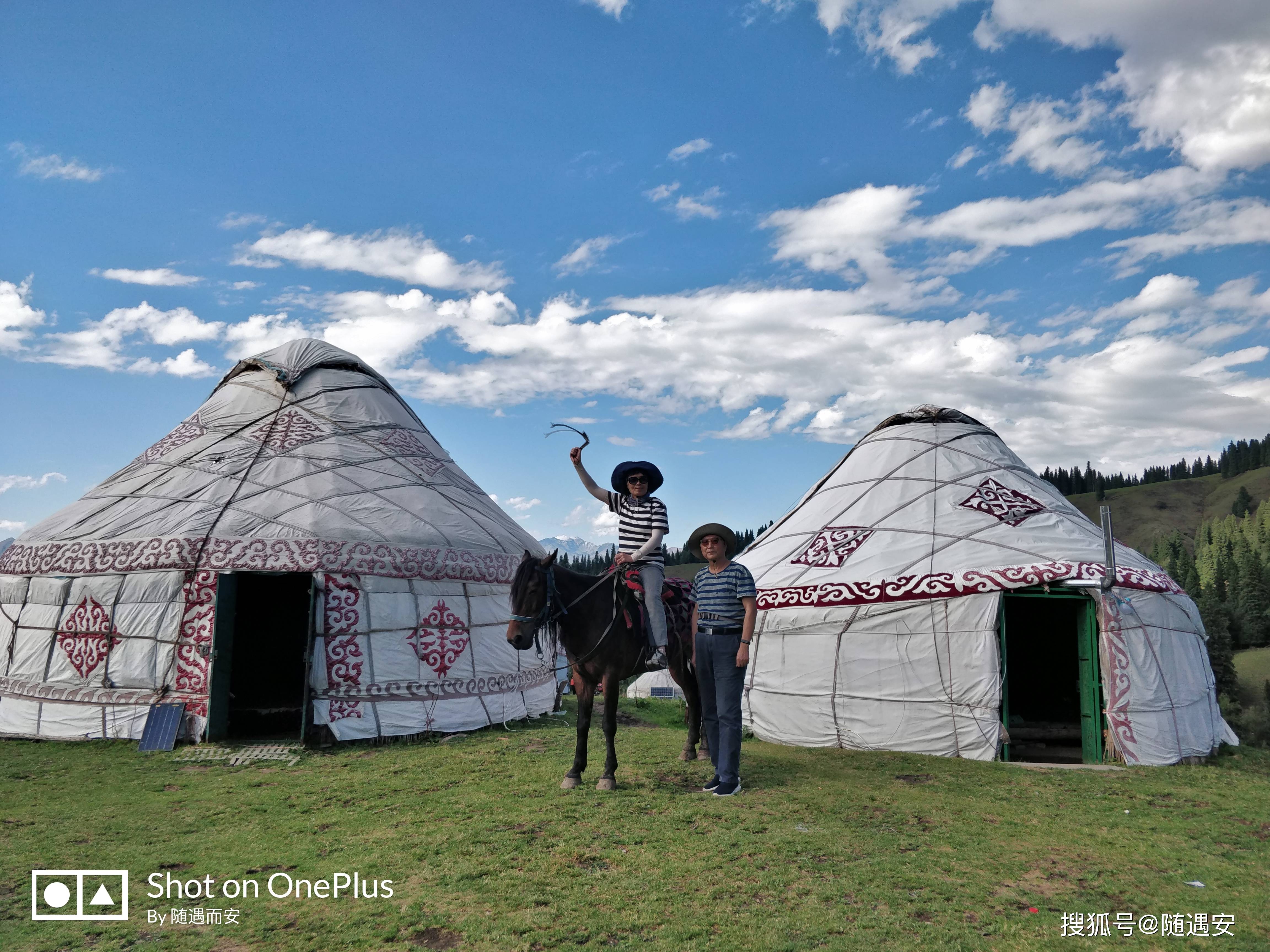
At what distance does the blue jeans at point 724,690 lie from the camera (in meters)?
5.16

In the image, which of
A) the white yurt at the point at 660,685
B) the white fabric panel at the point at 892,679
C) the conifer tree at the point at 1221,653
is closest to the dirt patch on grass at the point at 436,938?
the white fabric panel at the point at 892,679

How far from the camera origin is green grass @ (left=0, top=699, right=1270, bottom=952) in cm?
320

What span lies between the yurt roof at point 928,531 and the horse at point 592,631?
2.70 metres

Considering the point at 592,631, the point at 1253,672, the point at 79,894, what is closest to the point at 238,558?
the point at 592,631

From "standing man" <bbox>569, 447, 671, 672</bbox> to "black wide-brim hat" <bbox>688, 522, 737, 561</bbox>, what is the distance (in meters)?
0.22

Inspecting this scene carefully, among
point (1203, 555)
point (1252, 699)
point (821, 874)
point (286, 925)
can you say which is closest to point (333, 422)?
point (286, 925)

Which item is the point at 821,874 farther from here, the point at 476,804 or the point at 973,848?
the point at 476,804

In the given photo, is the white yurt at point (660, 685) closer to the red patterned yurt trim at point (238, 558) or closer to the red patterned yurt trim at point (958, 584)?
the red patterned yurt trim at point (238, 558)

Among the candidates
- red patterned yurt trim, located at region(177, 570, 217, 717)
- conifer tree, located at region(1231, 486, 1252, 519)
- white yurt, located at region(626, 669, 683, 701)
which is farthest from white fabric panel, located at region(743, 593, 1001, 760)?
conifer tree, located at region(1231, 486, 1252, 519)

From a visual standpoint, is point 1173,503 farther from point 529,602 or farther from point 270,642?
point 529,602

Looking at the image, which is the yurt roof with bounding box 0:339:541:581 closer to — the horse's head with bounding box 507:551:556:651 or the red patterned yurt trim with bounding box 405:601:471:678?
the red patterned yurt trim with bounding box 405:601:471:678

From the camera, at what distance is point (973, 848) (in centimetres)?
434

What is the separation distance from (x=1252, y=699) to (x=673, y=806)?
24.6 m

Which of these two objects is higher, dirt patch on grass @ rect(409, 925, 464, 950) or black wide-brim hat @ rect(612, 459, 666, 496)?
black wide-brim hat @ rect(612, 459, 666, 496)
